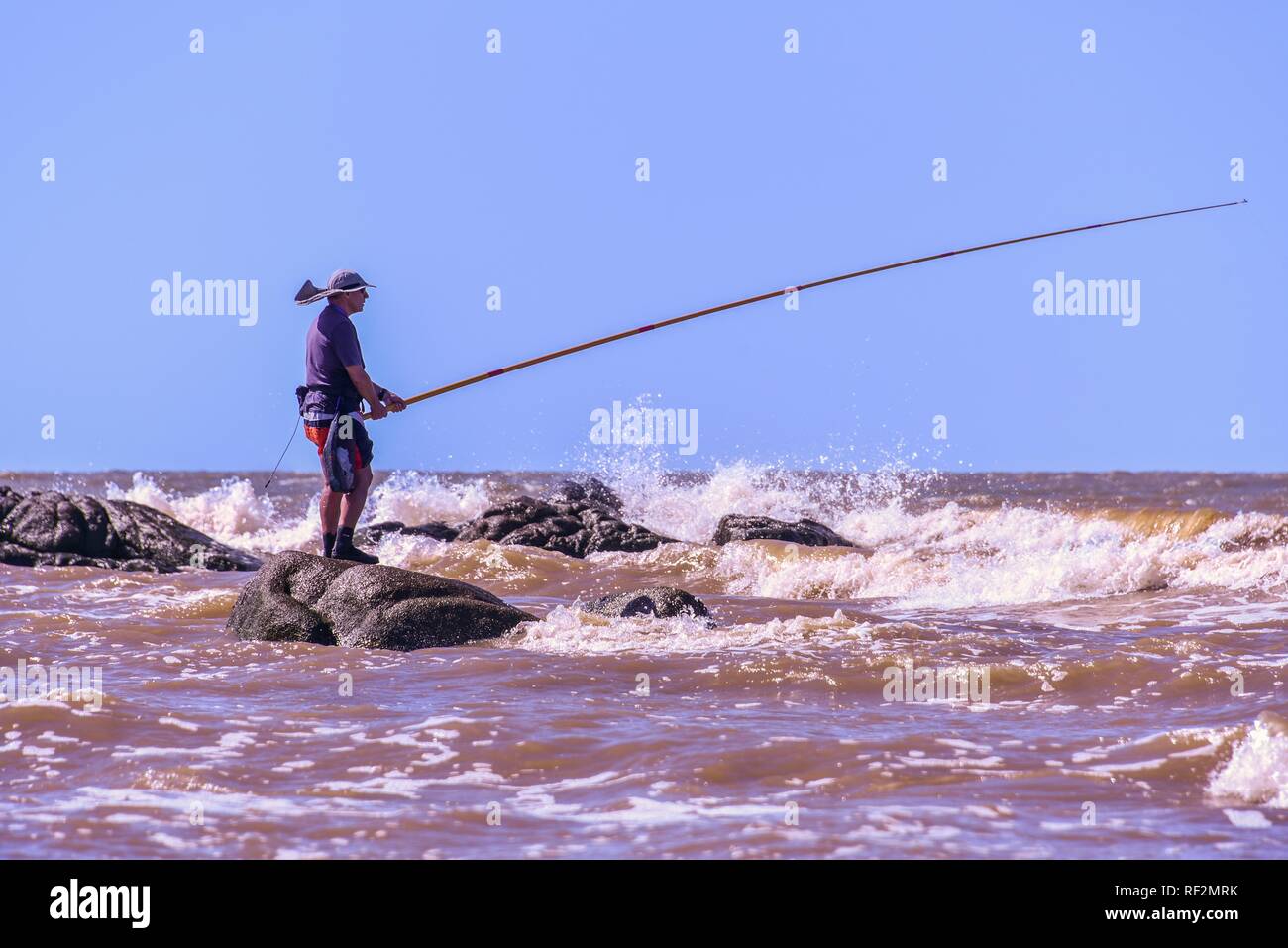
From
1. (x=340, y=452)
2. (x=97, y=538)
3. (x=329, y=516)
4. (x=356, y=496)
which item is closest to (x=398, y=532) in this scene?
(x=97, y=538)

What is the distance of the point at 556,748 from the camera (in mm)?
5766

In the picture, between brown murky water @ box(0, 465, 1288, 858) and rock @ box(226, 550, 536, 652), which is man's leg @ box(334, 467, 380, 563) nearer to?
rock @ box(226, 550, 536, 652)

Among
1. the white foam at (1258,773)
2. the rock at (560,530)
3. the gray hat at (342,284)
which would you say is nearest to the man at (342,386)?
the gray hat at (342,284)

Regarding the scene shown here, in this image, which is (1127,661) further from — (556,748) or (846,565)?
(846,565)

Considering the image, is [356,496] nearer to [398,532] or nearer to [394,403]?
[394,403]

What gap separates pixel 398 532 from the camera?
16562 mm

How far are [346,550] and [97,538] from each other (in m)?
5.29

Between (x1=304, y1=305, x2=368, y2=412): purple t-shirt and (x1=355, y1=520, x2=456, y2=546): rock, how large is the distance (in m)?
7.43

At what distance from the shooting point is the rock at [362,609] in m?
8.61

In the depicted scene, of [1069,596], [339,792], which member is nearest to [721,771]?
[339,792]

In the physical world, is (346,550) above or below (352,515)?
below

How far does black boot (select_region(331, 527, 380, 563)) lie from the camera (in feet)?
30.9

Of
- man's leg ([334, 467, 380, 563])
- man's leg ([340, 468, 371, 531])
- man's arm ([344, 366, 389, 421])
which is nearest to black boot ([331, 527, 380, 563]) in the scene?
man's leg ([334, 467, 380, 563])
